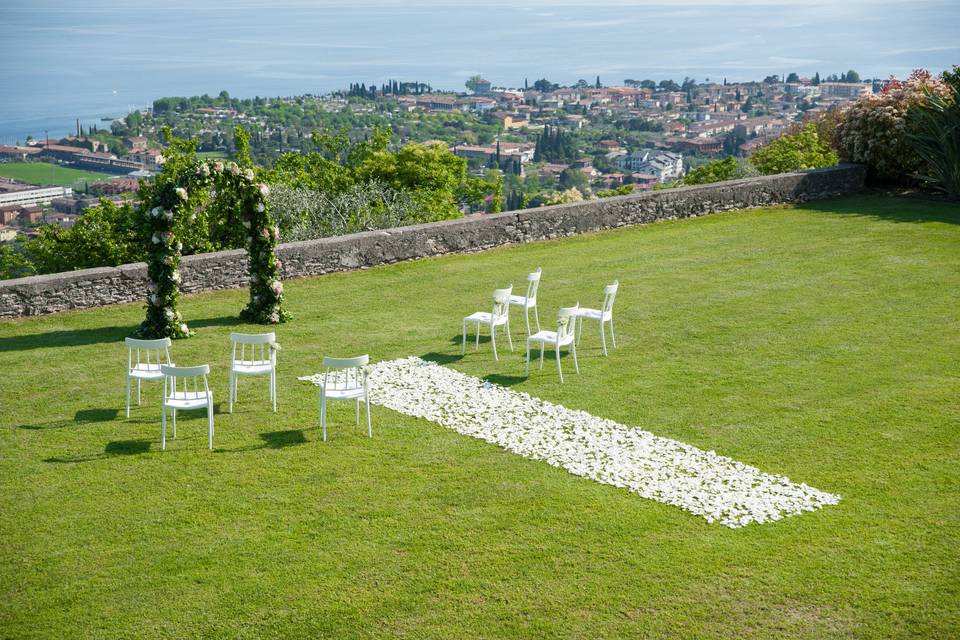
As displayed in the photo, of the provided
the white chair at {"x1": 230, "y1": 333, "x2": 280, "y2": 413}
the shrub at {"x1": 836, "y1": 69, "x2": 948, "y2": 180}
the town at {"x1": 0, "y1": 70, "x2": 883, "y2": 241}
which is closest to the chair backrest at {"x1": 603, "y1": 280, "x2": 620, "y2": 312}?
the white chair at {"x1": 230, "y1": 333, "x2": 280, "y2": 413}

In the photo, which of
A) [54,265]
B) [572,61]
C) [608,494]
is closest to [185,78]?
[572,61]

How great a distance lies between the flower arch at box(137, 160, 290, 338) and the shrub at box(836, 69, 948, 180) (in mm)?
14609

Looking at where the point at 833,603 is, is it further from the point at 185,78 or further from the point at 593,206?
the point at 185,78

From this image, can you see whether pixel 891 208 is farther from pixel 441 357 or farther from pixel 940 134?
pixel 441 357

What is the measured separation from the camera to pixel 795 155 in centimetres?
2530

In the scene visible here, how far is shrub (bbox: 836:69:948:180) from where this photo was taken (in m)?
20.9

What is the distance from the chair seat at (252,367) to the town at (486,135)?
31.0ft

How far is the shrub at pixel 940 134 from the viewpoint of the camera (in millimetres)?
19719

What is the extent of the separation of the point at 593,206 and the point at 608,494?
11409 mm

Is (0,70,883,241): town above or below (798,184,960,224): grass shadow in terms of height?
above

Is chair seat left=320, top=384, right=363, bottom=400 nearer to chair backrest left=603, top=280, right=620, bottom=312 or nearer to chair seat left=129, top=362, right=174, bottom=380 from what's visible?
chair seat left=129, top=362, right=174, bottom=380

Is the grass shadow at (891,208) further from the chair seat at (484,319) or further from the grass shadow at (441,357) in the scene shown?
the grass shadow at (441,357)

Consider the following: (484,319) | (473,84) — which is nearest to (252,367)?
(484,319)

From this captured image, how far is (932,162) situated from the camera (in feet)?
66.2
